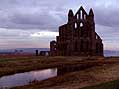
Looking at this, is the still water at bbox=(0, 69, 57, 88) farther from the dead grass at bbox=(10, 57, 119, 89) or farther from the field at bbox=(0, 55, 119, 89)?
the dead grass at bbox=(10, 57, 119, 89)

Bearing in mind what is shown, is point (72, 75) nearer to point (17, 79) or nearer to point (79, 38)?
point (17, 79)

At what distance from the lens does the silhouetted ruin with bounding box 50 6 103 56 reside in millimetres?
87312

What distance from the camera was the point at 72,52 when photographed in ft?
284

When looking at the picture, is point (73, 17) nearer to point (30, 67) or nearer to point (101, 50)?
point (101, 50)

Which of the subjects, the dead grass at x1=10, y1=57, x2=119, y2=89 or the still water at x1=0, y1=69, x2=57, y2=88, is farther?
the still water at x1=0, y1=69, x2=57, y2=88

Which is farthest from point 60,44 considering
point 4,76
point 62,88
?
point 62,88

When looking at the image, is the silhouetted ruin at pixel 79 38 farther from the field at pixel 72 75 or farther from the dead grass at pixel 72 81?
the dead grass at pixel 72 81

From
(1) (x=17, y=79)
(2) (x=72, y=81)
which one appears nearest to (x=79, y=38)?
(1) (x=17, y=79)

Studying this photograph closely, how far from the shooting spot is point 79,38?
87.8 m

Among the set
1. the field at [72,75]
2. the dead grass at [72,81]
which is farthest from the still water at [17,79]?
the dead grass at [72,81]

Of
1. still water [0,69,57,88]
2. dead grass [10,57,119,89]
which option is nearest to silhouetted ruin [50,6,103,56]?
still water [0,69,57,88]

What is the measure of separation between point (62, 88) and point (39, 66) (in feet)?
93.6

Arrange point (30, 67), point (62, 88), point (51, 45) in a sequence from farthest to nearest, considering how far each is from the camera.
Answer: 1. point (51, 45)
2. point (30, 67)
3. point (62, 88)

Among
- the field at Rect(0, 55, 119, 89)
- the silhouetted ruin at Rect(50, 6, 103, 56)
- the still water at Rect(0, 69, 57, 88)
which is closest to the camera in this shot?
the field at Rect(0, 55, 119, 89)
